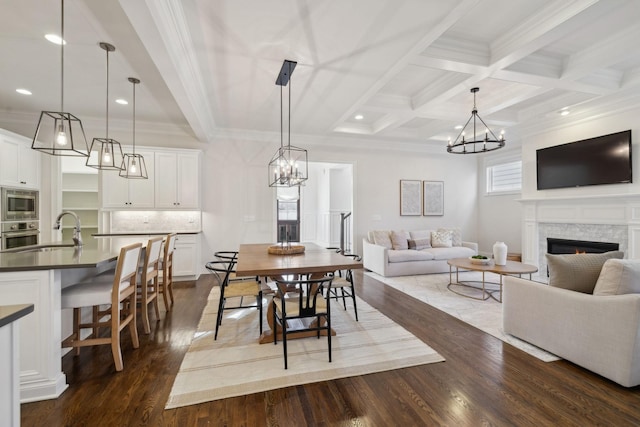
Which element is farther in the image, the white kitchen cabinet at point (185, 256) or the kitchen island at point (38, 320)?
the white kitchen cabinet at point (185, 256)

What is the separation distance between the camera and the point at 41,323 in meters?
1.85

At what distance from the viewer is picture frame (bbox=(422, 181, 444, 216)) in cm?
701

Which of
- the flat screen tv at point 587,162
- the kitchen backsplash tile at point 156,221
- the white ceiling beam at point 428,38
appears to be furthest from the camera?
the kitchen backsplash tile at point 156,221

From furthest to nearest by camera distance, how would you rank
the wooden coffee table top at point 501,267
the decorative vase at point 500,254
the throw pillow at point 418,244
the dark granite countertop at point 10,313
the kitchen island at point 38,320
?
the throw pillow at point 418,244 → the decorative vase at point 500,254 → the wooden coffee table top at point 501,267 → the kitchen island at point 38,320 → the dark granite countertop at point 10,313

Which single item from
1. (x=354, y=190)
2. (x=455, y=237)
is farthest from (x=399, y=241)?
(x=354, y=190)

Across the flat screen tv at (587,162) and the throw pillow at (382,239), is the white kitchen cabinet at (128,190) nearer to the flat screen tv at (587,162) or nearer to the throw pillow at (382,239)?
the throw pillow at (382,239)

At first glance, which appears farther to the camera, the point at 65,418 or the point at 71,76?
the point at 71,76

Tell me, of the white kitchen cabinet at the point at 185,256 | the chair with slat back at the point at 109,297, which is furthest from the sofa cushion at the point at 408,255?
the chair with slat back at the point at 109,297

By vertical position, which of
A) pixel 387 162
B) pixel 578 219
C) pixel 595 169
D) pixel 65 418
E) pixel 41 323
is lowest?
pixel 65 418

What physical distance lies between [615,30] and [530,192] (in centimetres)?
323

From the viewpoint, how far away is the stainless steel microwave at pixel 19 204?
3.98 metres

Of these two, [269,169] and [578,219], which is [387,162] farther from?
[578,219]

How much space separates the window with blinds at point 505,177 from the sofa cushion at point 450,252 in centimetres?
214

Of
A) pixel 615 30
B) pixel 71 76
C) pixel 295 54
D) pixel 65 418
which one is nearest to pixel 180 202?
pixel 71 76
